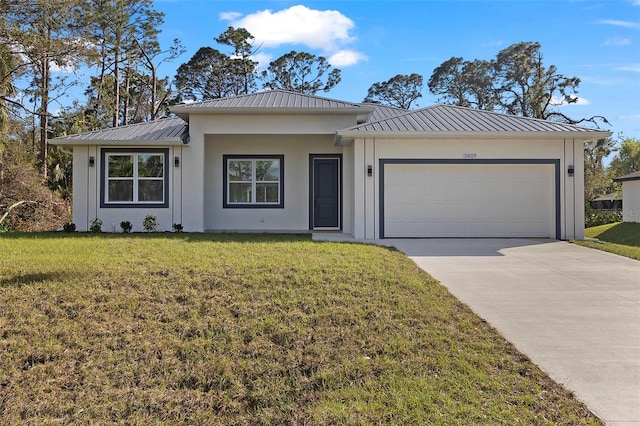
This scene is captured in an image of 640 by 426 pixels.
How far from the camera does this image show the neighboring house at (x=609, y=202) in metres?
26.0

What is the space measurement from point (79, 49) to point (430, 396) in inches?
765

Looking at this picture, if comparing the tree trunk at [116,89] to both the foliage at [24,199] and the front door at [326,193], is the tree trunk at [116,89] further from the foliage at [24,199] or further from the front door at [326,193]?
the front door at [326,193]

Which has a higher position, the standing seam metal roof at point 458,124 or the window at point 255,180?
the standing seam metal roof at point 458,124

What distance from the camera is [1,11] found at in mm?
14812

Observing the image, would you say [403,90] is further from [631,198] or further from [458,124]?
[458,124]

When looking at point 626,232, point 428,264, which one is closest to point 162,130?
point 428,264

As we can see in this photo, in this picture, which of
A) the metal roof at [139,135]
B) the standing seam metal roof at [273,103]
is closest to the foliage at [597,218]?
the standing seam metal roof at [273,103]

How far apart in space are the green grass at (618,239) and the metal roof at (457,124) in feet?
10.2

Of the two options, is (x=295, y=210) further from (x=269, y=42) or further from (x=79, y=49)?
(x=269, y=42)

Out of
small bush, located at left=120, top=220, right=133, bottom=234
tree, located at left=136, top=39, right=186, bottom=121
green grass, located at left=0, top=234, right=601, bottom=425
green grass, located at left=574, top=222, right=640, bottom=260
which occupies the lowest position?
green grass, located at left=0, top=234, right=601, bottom=425

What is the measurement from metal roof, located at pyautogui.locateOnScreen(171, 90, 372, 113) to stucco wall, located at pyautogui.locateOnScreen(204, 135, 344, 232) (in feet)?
4.00

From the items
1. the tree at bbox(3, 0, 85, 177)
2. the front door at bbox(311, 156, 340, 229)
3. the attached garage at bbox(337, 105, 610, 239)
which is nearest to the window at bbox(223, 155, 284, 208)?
the front door at bbox(311, 156, 340, 229)

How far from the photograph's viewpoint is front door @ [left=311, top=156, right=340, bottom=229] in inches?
574

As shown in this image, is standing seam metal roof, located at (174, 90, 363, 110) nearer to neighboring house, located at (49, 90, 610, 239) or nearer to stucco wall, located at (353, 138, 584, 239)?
neighboring house, located at (49, 90, 610, 239)
